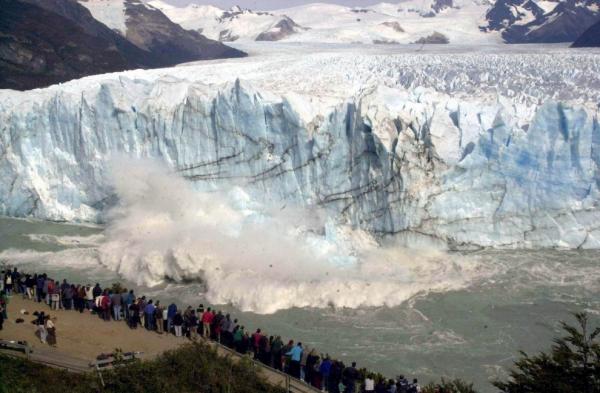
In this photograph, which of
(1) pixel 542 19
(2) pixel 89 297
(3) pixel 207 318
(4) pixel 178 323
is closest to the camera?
(3) pixel 207 318

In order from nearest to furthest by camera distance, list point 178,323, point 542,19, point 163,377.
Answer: point 163,377
point 178,323
point 542,19

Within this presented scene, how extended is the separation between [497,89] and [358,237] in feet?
18.0

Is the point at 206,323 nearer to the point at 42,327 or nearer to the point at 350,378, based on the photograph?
the point at 42,327

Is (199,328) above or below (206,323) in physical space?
below

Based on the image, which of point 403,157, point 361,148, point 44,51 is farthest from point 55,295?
point 44,51

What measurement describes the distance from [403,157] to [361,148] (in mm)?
904

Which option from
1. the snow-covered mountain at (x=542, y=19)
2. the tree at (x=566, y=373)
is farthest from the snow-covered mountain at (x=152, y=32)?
the tree at (x=566, y=373)

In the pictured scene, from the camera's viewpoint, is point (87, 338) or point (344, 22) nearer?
point (87, 338)

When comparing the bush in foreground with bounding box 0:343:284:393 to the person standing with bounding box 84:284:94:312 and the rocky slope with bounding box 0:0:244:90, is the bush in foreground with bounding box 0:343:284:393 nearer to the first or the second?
the person standing with bounding box 84:284:94:312

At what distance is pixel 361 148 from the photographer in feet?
47.4

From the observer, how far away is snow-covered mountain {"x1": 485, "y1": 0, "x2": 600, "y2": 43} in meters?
35.7

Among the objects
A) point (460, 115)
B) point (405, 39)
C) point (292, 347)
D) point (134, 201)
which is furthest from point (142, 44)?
point (292, 347)

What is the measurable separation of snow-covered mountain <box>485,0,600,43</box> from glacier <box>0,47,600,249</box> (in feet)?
65.7

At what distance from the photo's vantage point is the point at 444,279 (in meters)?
12.9
